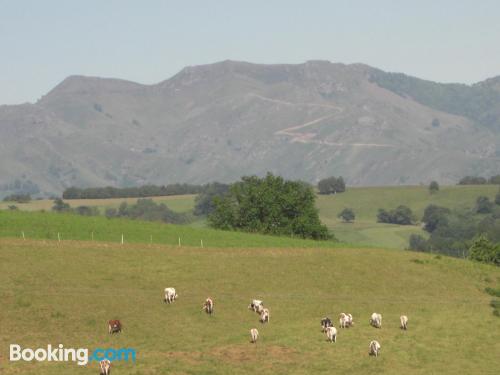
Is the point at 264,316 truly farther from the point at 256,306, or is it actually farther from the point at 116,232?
the point at 116,232

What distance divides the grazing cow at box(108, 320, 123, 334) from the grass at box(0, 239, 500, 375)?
2.38 ft

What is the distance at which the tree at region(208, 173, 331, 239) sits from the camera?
139500 millimetres

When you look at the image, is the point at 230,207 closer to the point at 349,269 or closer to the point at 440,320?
the point at 349,269

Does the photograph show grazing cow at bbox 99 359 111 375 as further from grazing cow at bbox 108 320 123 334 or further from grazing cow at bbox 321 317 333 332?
grazing cow at bbox 321 317 333 332

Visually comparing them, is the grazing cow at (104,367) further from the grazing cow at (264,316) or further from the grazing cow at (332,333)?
the grazing cow at (264,316)

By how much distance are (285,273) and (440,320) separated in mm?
18649

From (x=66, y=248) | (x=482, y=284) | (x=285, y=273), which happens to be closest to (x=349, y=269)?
(x=285, y=273)

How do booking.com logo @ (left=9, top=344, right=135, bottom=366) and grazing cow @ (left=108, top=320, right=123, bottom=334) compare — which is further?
grazing cow @ (left=108, top=320, right=123, bottom=334)

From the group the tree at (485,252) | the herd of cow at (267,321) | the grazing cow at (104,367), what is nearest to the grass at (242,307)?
the herd of cow at (267,321)

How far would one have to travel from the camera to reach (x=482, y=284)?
317 feet

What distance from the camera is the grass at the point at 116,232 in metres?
104

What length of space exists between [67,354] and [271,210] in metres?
83.3

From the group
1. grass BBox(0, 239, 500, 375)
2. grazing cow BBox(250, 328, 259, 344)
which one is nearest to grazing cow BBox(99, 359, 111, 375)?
grass BBox(0, 239, 500, 375)

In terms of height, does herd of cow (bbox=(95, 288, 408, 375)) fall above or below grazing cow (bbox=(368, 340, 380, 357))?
above
